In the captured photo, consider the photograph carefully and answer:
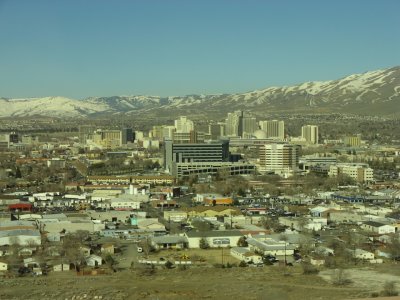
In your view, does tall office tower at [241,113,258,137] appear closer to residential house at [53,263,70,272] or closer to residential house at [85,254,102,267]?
residential house at [85,254,102,267]

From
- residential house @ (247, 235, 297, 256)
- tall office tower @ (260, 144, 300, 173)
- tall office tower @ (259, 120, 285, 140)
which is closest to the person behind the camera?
residential house @ (247, 235, 297, 256)

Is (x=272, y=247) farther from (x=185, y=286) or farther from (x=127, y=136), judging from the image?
(x=127, y=136)

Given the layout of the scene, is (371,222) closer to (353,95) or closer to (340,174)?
(340,174)

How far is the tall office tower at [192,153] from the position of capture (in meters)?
13.4

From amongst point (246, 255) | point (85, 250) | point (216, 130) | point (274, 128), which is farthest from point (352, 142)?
point (85, 250)

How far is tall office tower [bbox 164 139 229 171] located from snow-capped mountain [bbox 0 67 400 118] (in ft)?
57.6

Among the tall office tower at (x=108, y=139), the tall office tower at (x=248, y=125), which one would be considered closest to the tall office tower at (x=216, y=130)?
the tall office tower at (x=248, y=125)

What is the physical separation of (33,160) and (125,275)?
10571mm

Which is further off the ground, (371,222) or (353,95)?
(353,95)

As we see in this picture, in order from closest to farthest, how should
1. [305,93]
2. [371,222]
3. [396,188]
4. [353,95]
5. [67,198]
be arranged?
[371,222], [67,198], [396,188], [353,95], [305,93]

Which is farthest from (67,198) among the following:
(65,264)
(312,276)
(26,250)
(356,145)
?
(356,145)

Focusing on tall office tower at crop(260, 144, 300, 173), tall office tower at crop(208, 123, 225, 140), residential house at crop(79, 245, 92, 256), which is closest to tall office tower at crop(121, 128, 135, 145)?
tall office tower at crop(208, 123, 225, 140)

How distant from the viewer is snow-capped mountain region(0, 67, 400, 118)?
32.8 meters

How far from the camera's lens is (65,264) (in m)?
5.24
